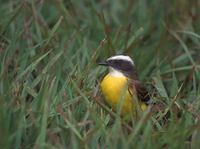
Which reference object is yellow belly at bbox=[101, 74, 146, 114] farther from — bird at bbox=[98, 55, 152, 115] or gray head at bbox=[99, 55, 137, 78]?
gray head at bbox=[99, 55, 137, 78]

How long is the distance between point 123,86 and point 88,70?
0.36m

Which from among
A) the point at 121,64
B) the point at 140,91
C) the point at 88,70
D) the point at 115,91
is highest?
the point at 88,70

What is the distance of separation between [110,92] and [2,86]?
1132 millimetres

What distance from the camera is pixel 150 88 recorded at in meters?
6.56

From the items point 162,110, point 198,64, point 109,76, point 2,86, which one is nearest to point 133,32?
point 198,64

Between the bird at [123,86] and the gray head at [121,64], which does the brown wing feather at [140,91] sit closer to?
the bird at [123,86]

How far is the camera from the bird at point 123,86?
5715 millimetres

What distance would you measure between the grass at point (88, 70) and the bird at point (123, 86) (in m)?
0.13

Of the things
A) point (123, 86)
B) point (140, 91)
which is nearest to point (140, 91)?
point (140, 91)

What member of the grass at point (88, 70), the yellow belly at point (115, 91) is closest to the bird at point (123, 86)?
the yellow belly at point (115, 91)

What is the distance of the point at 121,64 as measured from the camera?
621 cm

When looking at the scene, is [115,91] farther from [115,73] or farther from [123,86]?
[115,73]

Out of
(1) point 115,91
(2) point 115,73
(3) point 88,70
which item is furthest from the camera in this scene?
(2) point 115,73

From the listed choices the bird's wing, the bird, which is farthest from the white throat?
the bird's wing
